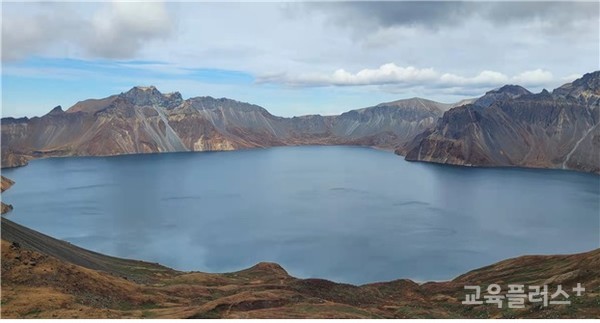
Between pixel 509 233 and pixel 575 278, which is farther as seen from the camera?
pixel 509 233

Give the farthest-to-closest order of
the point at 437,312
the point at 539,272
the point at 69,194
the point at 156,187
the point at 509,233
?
the point at 156,187 < the point at 69,194 < the point at 509,233 < the point at 539,272 < the point at 437,312

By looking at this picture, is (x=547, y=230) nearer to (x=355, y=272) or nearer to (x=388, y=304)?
(x=355, y=272)

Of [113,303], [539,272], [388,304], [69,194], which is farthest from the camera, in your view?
[69,194]

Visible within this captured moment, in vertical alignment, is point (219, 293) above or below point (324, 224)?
below

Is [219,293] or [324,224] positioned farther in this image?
[324,224]

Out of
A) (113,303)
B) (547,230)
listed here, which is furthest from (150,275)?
(547,230)
